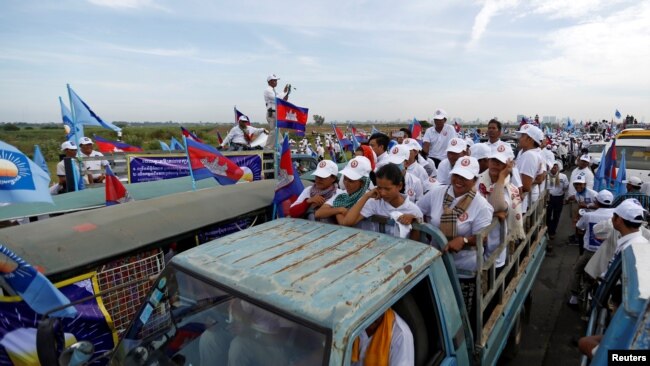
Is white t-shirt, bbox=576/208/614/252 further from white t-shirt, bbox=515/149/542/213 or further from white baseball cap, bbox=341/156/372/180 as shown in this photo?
white baseball cap, bbox=341/156/372/180

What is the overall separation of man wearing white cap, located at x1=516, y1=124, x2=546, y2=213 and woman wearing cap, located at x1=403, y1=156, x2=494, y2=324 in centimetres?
156

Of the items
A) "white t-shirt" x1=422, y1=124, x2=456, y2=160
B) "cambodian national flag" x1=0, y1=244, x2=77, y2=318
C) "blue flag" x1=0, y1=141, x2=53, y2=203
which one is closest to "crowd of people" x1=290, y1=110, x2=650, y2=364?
"white t-shirt" x1=422, y1=124, x2=456, y2=160

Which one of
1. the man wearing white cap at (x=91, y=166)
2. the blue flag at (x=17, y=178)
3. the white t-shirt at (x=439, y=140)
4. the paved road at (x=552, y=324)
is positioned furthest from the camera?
the white t-shirt at (x=439, y=140)

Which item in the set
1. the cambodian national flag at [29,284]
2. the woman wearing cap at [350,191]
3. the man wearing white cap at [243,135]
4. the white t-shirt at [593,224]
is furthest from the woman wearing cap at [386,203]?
the man wearing white cap at [243,135]

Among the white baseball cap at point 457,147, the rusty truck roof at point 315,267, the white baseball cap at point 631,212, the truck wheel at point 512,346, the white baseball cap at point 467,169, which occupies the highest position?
the white baseball cap at point 457,147

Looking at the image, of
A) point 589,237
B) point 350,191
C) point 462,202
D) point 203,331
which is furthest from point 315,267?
point 589,237

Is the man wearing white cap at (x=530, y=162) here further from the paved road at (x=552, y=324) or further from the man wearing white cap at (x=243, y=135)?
the man wearing white cap at (x=243, y=135)

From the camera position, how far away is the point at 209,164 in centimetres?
481

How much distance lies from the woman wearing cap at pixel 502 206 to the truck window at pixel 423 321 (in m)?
1.19

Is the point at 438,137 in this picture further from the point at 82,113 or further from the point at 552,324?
the point at 82,113

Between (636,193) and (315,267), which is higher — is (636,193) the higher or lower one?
the lower one

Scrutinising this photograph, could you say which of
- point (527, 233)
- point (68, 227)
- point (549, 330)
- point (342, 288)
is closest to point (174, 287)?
point (342, 288)

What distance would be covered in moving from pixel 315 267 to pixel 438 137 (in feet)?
18.2

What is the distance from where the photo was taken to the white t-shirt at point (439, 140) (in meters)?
6.70
